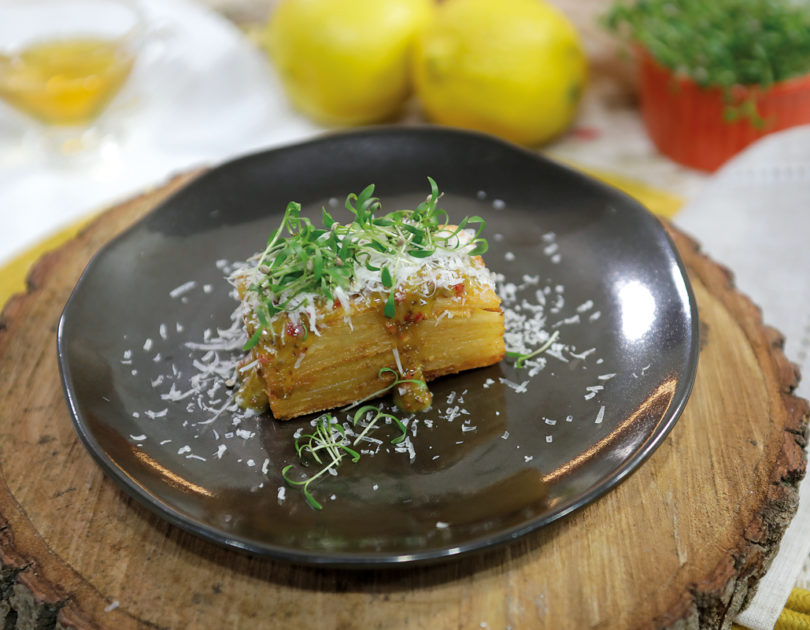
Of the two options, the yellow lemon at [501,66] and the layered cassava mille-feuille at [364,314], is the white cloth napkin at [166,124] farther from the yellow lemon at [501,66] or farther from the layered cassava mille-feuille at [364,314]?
the layered cassava mille-feuille at [364,314]

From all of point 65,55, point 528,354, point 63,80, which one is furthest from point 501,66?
point 65,55

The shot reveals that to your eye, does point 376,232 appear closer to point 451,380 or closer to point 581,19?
point 451,380

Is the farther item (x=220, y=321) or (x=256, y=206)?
(x=256, y=206)

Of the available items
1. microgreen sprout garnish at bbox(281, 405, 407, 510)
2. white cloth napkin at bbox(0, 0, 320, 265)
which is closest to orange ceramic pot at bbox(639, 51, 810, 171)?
white cloth napkin at bbox(0, 0, 320, 265)

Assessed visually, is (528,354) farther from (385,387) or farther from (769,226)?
(769,226)

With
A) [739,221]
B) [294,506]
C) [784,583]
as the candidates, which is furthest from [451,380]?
[739,221]

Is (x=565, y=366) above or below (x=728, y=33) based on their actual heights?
below

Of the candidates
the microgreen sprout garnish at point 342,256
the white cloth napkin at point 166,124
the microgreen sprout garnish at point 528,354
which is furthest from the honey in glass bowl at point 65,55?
the microgreen sprout garnish at point 528,354
